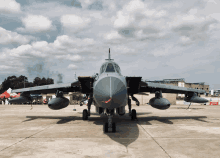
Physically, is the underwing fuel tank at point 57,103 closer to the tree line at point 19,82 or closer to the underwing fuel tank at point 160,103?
the underwing fuel tank at point 160,103

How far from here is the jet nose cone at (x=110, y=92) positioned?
5.79 metres

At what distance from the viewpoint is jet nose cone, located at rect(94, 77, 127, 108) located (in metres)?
5.79

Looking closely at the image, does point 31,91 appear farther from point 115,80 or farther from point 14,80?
point 14,80

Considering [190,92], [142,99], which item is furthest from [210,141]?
[142,99]

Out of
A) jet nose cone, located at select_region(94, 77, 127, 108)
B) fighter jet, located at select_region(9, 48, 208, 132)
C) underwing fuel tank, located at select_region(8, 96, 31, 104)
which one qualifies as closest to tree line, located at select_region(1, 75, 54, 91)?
underwing fuel tank, located at select_region(8, 96, 31, 104)

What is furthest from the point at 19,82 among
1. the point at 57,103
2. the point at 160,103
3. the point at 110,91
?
the point at 110,91

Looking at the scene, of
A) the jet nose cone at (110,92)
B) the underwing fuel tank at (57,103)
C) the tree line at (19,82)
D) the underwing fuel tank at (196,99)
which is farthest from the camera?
the tree line at (19,82)

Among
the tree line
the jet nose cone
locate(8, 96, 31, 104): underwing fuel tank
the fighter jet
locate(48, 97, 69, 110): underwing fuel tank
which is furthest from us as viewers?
the tree line

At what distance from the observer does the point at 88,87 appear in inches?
373

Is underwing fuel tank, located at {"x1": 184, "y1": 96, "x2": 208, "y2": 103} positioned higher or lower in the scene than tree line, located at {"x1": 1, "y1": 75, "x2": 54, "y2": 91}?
lower

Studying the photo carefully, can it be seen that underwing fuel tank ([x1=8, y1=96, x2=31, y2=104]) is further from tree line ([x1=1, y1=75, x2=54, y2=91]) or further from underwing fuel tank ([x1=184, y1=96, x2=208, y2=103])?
tree line ([x1=1, y1=75, x2=54, y2=91])

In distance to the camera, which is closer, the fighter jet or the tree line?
the fighter jet

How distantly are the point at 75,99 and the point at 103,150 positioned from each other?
38.3 m

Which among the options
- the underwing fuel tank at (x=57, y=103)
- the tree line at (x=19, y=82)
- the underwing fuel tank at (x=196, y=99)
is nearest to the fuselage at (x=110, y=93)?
the underwing fuel tank at (x=57, y=103)
